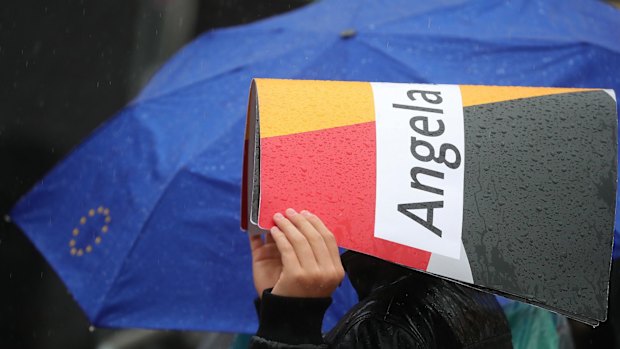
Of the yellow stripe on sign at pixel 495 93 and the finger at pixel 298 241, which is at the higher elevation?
the yellow stripe on sign at pixel 495 93

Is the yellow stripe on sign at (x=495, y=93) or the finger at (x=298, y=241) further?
the yellow stripe on sign at (x=495, y=93)

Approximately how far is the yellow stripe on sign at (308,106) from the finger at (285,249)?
0.17 meters


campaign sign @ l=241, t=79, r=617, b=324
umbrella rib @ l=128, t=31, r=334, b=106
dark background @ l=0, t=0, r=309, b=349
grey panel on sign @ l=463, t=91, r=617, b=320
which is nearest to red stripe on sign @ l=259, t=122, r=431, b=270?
campaign sign @ l=241, t=79, r=617, b=324

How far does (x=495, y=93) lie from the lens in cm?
188

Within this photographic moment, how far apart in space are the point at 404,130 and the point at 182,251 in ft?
5.26

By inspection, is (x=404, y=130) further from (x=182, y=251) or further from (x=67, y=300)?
(x=67, y=300)

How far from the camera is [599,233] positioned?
70.2 inches

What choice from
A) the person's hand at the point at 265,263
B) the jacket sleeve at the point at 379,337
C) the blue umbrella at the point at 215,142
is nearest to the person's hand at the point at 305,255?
the jacket sleeve at the point at 379,337

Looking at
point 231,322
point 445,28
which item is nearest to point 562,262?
point 231,322

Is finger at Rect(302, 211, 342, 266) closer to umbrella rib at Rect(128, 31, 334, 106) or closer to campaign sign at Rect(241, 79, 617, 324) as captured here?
campaign sign at Rect(241, 79, 617, 324)

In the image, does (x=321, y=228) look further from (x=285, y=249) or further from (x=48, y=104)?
(x=48, y=104)

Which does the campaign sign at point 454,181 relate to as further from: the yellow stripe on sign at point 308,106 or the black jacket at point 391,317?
the black jacket at point 391,317

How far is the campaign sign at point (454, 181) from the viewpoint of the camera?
67.1 inches

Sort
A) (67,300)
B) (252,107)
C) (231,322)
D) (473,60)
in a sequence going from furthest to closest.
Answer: (67,300) → (473,60) → (231,322) → (252,107)
